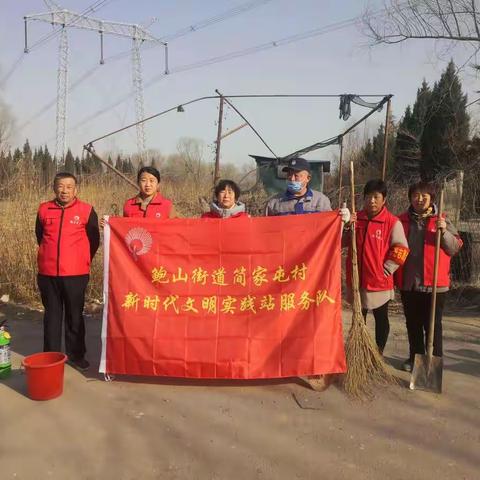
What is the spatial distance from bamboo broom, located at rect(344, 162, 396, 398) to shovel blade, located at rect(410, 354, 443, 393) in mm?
197

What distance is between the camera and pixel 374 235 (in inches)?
161

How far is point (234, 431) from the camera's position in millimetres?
3275

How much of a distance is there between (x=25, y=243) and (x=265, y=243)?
179 inches

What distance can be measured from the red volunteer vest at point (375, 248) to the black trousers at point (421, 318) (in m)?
0.26

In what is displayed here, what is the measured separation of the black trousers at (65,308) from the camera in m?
4.23

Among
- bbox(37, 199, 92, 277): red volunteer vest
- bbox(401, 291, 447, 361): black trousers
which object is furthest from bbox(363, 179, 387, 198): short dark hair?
bbox(37, 199, 92, 277): red volunteer vest

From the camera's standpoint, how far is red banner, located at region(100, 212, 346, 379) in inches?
153

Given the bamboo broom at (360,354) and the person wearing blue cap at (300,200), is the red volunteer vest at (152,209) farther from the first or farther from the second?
the bamboo broom at (360,354)

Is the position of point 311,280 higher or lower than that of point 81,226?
lower

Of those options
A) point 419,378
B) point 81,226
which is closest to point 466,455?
point 419,378

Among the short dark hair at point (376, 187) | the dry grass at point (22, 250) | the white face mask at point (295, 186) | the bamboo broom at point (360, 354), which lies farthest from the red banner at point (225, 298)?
the dry grass at point (22, 250)

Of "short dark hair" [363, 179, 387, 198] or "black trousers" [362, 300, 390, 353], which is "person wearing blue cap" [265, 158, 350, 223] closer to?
"short dark hair" [363, 179, 387, 198]

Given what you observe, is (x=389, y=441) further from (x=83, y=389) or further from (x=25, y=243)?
(x=25, y=243)

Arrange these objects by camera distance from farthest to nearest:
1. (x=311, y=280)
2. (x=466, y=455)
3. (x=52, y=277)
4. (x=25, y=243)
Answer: (x=25, y=243) → (x=52, y=277) → (x=311, y=280) → (x=466, y=455)
